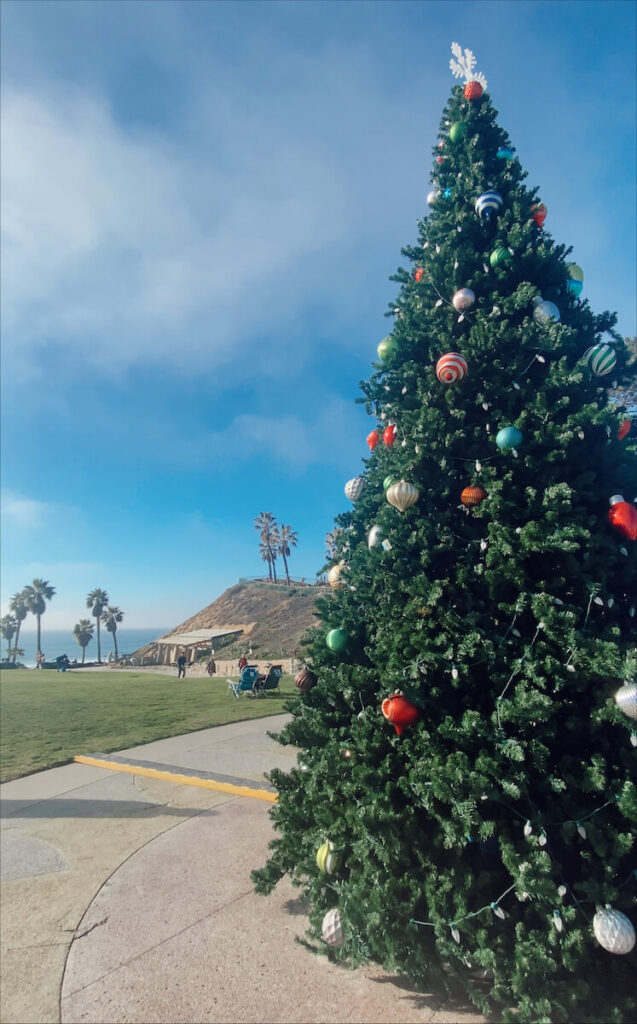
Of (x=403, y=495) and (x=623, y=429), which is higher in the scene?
(x=623, y=429)

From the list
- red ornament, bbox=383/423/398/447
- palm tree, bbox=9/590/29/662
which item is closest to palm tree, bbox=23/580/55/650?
palm tree, bbox=9/590/29/662

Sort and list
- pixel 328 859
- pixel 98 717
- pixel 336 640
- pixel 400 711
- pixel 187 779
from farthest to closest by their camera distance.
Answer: pixel 98 717 → pixel 187 779 → pixel 336 640 → pixel 328 859 → pixel 400 711

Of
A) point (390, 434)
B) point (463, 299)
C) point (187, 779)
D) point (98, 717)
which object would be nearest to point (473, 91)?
point (463, 299)

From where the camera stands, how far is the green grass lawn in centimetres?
852

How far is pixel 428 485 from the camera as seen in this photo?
3443 millimetres

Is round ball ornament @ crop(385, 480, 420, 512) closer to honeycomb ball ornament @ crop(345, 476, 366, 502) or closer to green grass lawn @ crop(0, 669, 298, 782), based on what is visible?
honeycomb ball ornament @ crop(345, 476, 366, 502)

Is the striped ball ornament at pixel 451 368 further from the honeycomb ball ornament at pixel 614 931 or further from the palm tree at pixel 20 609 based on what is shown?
the palm tree at pixel 20 609

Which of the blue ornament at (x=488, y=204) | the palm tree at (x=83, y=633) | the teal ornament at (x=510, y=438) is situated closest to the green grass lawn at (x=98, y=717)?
the teal ornament at (x=510, y=438)

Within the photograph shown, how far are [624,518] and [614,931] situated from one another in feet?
6.73

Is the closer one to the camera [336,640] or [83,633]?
[336,640]

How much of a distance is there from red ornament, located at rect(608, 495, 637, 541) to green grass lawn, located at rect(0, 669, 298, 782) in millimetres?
4693

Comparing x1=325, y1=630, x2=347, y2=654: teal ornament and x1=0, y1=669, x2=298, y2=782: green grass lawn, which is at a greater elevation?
x1=325, y1=630, x2=347, y2=654: teal ornament

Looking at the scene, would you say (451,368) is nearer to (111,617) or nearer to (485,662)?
(485,662)

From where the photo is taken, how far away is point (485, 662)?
2.87 m
